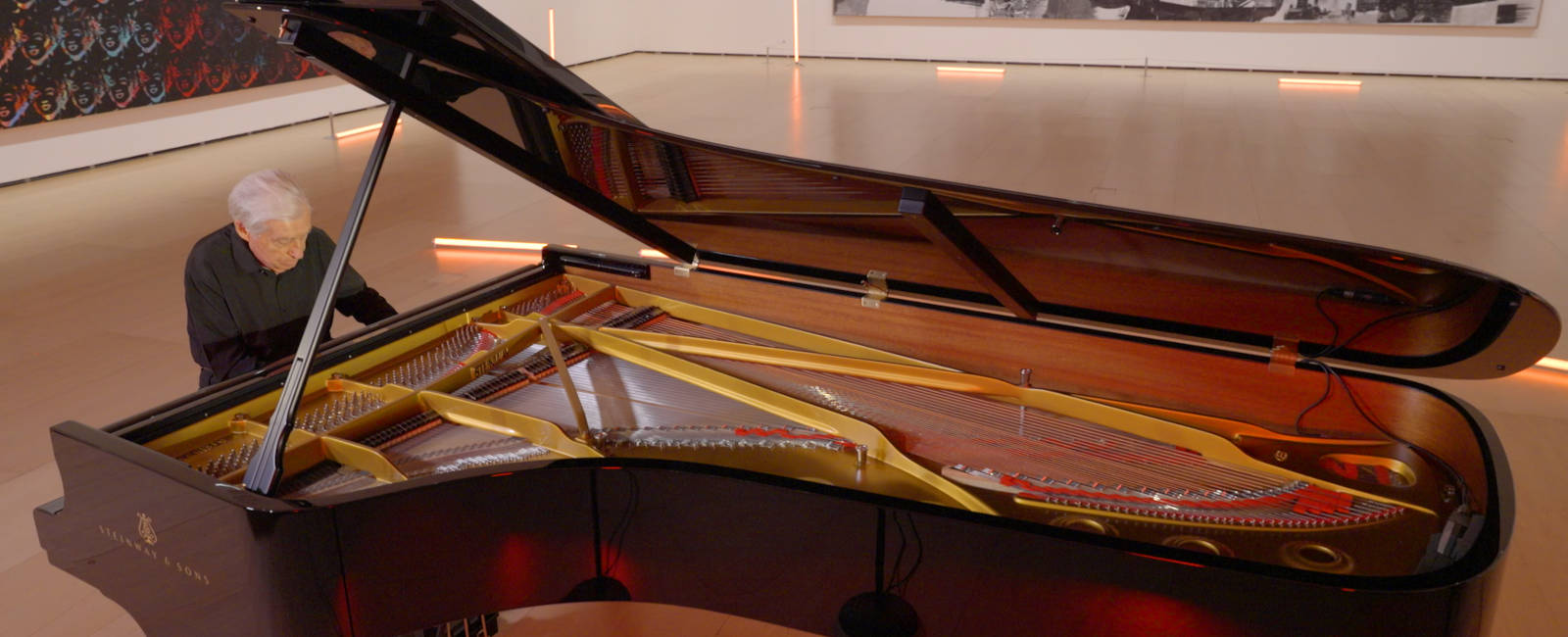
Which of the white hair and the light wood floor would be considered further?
the light wood floor

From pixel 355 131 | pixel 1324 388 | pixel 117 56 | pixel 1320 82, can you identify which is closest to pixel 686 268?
pixel 1324 388

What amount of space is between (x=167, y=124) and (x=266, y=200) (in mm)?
6851

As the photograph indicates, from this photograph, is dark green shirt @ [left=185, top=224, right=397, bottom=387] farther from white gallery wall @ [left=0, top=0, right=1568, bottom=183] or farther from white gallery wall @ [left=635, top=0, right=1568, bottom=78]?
white gallery wall @ [left=635, top=0, right=1568, bottom=78]

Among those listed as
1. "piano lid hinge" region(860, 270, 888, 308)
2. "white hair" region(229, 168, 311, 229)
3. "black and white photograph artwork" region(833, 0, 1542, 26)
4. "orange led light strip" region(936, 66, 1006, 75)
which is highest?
"black and white photograph artwork" region(833, 0, 1542, 26)

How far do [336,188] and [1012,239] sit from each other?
583 cm

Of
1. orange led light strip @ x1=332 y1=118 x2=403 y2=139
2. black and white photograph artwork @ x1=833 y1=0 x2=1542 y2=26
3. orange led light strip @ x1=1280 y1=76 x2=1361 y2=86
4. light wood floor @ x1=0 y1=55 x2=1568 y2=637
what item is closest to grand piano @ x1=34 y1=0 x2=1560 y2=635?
light wood floor @ x1=0 y1=55 x2=1568 y2=637

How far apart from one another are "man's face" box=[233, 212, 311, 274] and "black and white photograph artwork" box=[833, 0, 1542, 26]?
1160 centimetres

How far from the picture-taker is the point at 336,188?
22.3 ft

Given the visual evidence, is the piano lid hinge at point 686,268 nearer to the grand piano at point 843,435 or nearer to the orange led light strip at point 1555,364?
the grand piano at point 843,435

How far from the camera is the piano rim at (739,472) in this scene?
→ 151 cm

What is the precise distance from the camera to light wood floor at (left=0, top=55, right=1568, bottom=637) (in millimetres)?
3137

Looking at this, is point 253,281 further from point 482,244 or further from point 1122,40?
point 1122,40

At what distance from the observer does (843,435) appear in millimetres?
2180

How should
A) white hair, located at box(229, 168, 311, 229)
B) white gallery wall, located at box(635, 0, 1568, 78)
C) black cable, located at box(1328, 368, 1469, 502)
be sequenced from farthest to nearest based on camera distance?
white gallery wall, located at box(635, 0, 1568, 78), white hair, located at box(229, 168, 311, 229), black cable, located at box(1328, 368, 1469, 502)
